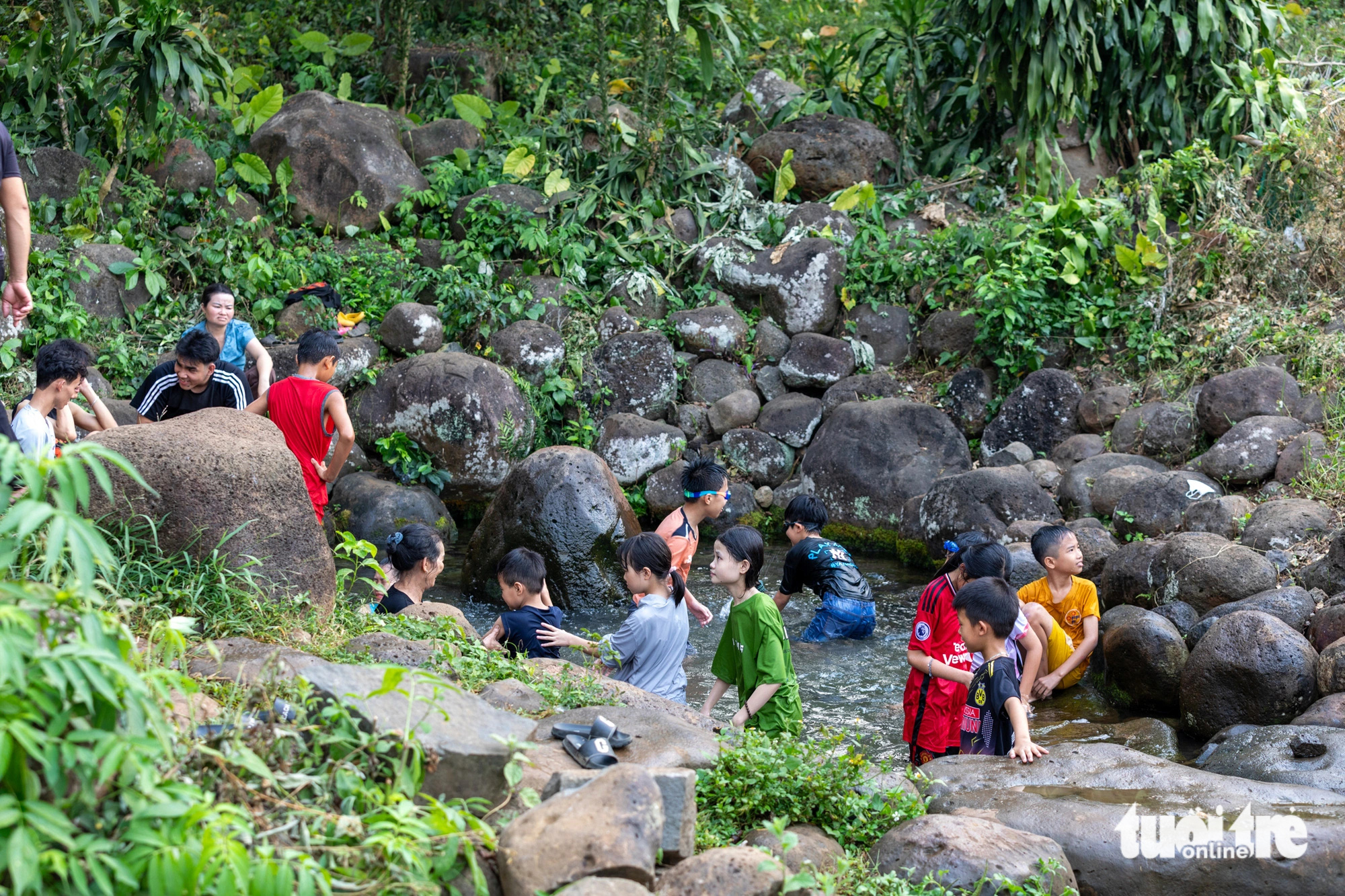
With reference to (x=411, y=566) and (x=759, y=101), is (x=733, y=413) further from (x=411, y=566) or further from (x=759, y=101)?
(x=411, y=566)

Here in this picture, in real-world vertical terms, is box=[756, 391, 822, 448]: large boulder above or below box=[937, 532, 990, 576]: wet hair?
below

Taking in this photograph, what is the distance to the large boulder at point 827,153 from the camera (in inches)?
552

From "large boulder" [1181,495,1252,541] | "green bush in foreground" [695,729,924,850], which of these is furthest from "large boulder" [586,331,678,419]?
"green bush in foreground" [695,729,924,850]

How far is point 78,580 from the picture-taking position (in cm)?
220

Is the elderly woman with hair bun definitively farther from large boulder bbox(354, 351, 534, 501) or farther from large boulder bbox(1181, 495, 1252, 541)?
large boulder bbox(1181, 495, 1252, 541)

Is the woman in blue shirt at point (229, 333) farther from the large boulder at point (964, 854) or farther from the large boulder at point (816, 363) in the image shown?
the large boulder at point (816, 363)

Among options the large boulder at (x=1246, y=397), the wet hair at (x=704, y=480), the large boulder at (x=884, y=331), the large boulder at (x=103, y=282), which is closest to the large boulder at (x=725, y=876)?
the wet hair at (x=704, y=480)

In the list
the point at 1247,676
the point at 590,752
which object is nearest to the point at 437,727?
the point at 590,752

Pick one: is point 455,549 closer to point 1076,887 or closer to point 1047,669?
point 1047,669

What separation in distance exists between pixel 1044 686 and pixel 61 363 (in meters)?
5.82

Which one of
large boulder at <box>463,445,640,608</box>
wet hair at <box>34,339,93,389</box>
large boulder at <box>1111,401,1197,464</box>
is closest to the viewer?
wet hair at <box>34,339,93,389</box>

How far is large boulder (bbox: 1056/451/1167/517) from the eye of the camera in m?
9.33

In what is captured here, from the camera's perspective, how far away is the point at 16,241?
4.70m

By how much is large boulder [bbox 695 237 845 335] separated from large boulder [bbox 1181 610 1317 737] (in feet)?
23.6
